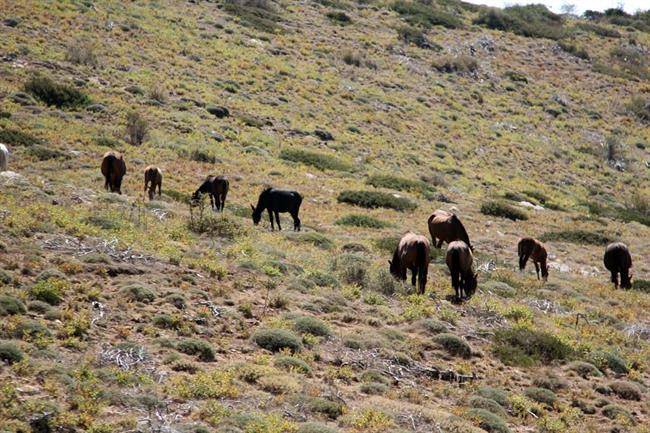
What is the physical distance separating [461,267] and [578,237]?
54.0 ft

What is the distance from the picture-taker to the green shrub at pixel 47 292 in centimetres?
1255

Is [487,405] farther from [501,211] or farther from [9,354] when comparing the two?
[501,211]

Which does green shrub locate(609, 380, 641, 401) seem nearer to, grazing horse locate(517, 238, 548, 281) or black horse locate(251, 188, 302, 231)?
grazing horse locate(517, 238, 548, 281)

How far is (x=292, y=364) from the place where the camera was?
12508 mm

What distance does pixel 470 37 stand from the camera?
72.2m

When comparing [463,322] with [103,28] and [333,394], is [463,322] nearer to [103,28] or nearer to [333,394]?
[333,394]

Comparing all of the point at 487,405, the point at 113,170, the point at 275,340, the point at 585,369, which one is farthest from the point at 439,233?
the point at 275,340

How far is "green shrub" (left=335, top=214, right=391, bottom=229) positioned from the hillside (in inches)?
4.9

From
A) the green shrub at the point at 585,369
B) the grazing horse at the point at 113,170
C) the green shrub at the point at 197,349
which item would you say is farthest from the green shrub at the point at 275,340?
the grazing horse at the point at 113,170

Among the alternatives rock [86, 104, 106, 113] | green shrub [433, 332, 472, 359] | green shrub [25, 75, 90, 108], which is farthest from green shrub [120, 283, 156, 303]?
rock [86, 104, 106, 113]

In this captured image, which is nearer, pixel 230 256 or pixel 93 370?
pixel 93 370

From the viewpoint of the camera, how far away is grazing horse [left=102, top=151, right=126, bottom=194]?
2378 centimetres

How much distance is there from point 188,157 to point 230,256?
16.8 metres

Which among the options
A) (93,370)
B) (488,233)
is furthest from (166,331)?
(488,233)
